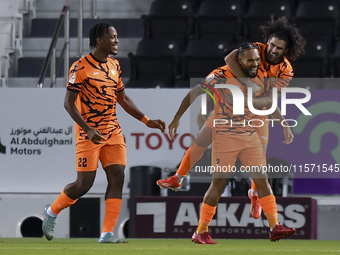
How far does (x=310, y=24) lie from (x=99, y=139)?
215 inches

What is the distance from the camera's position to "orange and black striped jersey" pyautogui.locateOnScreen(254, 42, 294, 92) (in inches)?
236

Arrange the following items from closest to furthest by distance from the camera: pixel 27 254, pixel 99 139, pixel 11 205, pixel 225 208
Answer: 1. pixel 27 254
2. pixel 99 139
3. pixel 225 208
4. pixel 11 205

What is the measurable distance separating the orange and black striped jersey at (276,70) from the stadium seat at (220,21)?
4.17m

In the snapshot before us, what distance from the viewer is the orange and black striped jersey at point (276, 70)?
19.6 feet

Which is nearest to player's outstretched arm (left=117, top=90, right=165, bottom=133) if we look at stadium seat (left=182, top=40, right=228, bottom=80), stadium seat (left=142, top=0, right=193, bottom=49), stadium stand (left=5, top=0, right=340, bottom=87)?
stadium stand (left=5, top=0, right=340, bottom=87)

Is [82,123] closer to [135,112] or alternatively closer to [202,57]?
[135,112]

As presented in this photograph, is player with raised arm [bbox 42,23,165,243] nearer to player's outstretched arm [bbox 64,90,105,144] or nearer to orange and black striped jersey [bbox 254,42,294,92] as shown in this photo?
player's outstretched arm [bbox 64,90,105,144]

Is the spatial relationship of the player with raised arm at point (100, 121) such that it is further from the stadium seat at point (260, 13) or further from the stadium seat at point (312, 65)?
the stadium seat at point (260, 13)

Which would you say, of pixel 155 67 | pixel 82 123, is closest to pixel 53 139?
pixel 155 67

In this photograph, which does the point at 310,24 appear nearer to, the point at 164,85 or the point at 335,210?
the point at 164,85

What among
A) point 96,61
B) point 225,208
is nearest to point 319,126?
point 225,208

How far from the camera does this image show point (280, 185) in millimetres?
7902

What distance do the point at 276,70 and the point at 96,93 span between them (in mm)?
1509

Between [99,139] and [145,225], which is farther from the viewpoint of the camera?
[145,225]
